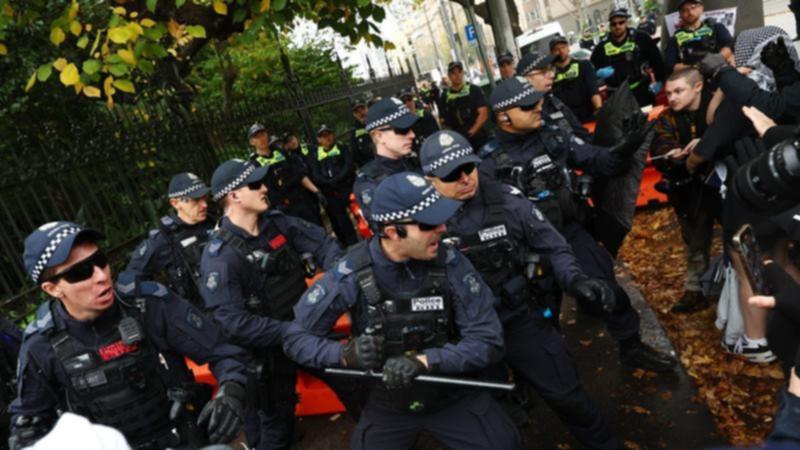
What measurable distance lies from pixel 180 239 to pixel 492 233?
3026 millimetres

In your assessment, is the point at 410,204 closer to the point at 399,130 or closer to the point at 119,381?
the point at 119,381

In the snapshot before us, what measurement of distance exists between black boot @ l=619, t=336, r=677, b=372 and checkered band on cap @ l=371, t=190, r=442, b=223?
2.25 metres

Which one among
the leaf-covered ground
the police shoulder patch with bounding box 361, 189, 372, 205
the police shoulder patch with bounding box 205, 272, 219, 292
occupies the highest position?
the police shoulder patch with bounding box 361, 189, 372, 205

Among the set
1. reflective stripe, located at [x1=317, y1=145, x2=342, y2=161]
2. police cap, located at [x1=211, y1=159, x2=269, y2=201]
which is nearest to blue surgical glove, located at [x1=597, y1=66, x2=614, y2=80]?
reflective stripe, located at [x1=317, y1=145, x2=342, y2=161]

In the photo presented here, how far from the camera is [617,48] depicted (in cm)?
834

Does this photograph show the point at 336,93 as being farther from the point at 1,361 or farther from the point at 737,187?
the point at 737,187

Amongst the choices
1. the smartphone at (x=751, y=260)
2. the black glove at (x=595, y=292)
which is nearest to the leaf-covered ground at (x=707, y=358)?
the black glove at (x=595, y=292)

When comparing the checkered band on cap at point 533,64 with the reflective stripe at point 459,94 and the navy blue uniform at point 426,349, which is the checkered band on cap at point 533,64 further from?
the reflective stripe at point 459,94

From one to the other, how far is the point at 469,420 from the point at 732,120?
2.53m

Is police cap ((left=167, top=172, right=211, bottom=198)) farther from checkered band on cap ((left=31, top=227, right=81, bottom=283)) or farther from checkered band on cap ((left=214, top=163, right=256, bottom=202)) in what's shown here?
checkered band on cap ((left=31, top=227, right=81, bottom=283))

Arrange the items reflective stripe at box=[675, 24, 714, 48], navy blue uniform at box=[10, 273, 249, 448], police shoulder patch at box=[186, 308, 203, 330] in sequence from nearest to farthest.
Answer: navy blue uniform at box=[10, 273, 249, 448] < police shoulder patch at box=[186, 308, 203, 330] < reflective stripe at box=[675, 24, 714, 48]

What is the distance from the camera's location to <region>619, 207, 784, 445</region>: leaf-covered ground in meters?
3.45

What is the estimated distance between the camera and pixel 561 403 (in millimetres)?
3174

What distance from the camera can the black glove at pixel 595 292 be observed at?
3.05 metres
